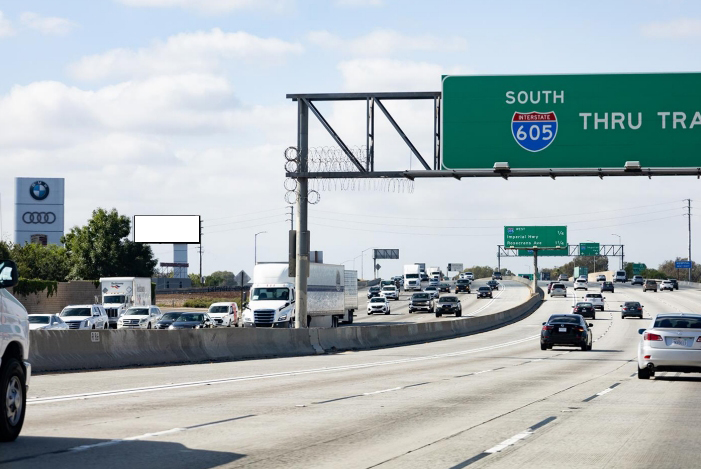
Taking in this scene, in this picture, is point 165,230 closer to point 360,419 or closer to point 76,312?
point 76,312

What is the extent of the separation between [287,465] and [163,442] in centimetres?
213

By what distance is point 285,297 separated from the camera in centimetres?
5066

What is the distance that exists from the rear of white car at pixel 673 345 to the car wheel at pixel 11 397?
15.8 m

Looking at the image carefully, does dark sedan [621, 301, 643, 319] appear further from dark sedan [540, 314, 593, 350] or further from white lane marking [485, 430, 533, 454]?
white lane marking [485, 430, 533, 454]

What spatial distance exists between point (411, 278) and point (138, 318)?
252 ft

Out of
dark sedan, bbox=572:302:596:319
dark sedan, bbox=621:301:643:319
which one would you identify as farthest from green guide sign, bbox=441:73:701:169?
dark sedan, bbox=621:301:643:319

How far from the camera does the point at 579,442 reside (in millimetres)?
12008

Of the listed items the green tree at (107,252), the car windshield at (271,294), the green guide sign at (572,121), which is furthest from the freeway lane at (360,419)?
the green tree at (107,252)

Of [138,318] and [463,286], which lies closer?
[138,318]

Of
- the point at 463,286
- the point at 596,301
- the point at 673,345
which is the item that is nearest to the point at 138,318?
the point at 673,345

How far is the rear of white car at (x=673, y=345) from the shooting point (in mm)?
22781

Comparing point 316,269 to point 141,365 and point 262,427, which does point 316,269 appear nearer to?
point 141,365

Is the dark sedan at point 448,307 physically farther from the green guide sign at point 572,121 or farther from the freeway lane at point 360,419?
the freeway lane at point 360,419

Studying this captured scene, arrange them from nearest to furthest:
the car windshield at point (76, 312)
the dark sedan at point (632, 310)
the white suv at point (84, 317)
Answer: the white suv at point (84, 317) → the car windshield at point (76, 312) → the dark sedan at point (632, 310)
